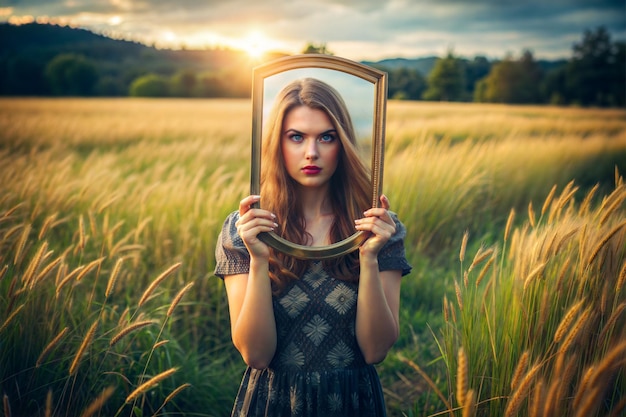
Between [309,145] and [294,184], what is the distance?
17 centimetres

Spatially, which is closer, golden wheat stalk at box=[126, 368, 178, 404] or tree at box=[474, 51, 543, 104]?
golden wheat stalk at box=[126, 368, 178, 404]

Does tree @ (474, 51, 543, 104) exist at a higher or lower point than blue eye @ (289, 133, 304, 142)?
higher

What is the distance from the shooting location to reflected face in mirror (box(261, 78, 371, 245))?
1588mm

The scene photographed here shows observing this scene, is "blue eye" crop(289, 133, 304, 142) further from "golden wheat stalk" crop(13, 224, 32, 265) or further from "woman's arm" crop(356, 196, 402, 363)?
"golden wheat stalk" crop(13, 224, 32, 265)

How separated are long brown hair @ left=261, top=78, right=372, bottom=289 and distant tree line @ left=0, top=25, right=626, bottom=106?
24.7 feet

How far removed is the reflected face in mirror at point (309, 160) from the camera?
5.21ft

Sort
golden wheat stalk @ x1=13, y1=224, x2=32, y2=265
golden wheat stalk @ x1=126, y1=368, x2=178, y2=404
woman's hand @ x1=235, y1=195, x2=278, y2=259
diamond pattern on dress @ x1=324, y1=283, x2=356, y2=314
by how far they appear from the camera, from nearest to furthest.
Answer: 1. golden wheat stalk @ x1=126, y1=368, x2=178, y2=404
2. woman's hand @ x1=235, y1=195, x2=278, y2=259
3. diamond pattern on dress @ x1=324, y1=283, x2=356, y2=314
4. golden wheat stalk @ x1=13, y1=224, x2=32, y2=265

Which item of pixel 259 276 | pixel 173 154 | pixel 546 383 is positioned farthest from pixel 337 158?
pixel 173 154

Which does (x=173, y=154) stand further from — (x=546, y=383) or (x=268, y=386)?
(x=546, y=383)

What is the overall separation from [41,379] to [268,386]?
3.81 ft

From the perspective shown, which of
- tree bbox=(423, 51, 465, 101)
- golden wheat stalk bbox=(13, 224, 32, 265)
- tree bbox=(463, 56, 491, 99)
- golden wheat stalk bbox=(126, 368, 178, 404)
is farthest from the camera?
tree bbox=(423, 51, 465, 101)

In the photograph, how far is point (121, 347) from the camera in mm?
2479

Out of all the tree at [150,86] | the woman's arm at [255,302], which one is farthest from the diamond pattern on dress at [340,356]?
the tree at [150,86]

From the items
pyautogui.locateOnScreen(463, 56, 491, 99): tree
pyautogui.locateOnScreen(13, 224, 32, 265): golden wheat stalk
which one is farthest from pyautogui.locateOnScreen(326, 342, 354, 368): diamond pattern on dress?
pyautogui.locateOnScreen(463, 56, 491, 99): tree
